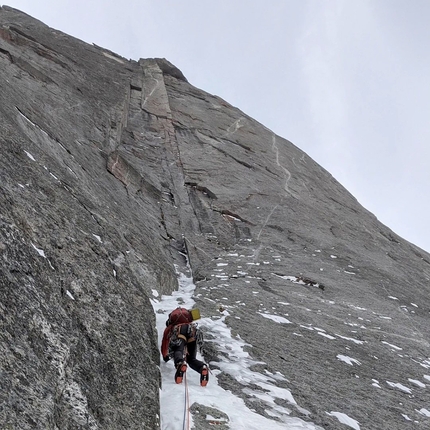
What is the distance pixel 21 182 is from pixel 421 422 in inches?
315

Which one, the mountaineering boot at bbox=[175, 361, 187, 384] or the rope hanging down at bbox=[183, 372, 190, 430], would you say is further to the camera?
the mountaineering boot at bbox=[175, 361, 187, 384]

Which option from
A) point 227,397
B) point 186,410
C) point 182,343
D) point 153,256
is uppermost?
point 153,256

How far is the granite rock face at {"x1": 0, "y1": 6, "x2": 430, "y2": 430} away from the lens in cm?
577

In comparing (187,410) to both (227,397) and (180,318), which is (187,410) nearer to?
(227,397)

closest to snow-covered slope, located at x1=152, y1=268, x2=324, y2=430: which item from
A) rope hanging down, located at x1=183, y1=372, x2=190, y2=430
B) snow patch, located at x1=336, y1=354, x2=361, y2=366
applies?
rope hanging down, located at x1=183, y1=372, x2=190, y2=430

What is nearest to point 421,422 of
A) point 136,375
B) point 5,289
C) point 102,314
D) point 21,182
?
point 136,375

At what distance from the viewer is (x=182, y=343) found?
7.68m

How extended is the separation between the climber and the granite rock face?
33 cm

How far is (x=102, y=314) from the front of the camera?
23.1 feet

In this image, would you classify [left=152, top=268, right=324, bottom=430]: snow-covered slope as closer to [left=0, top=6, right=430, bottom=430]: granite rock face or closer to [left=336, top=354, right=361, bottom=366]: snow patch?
[left=0, top=6, right=430, bottom=430]: granite rock face

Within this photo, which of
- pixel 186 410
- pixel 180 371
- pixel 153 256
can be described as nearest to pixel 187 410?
pixel 186 410

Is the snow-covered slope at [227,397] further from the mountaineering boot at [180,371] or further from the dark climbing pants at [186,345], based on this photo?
the dark climbing pants at [186,345]

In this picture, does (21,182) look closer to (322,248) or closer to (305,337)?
(305,337)

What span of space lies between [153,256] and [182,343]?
5.25 meters
